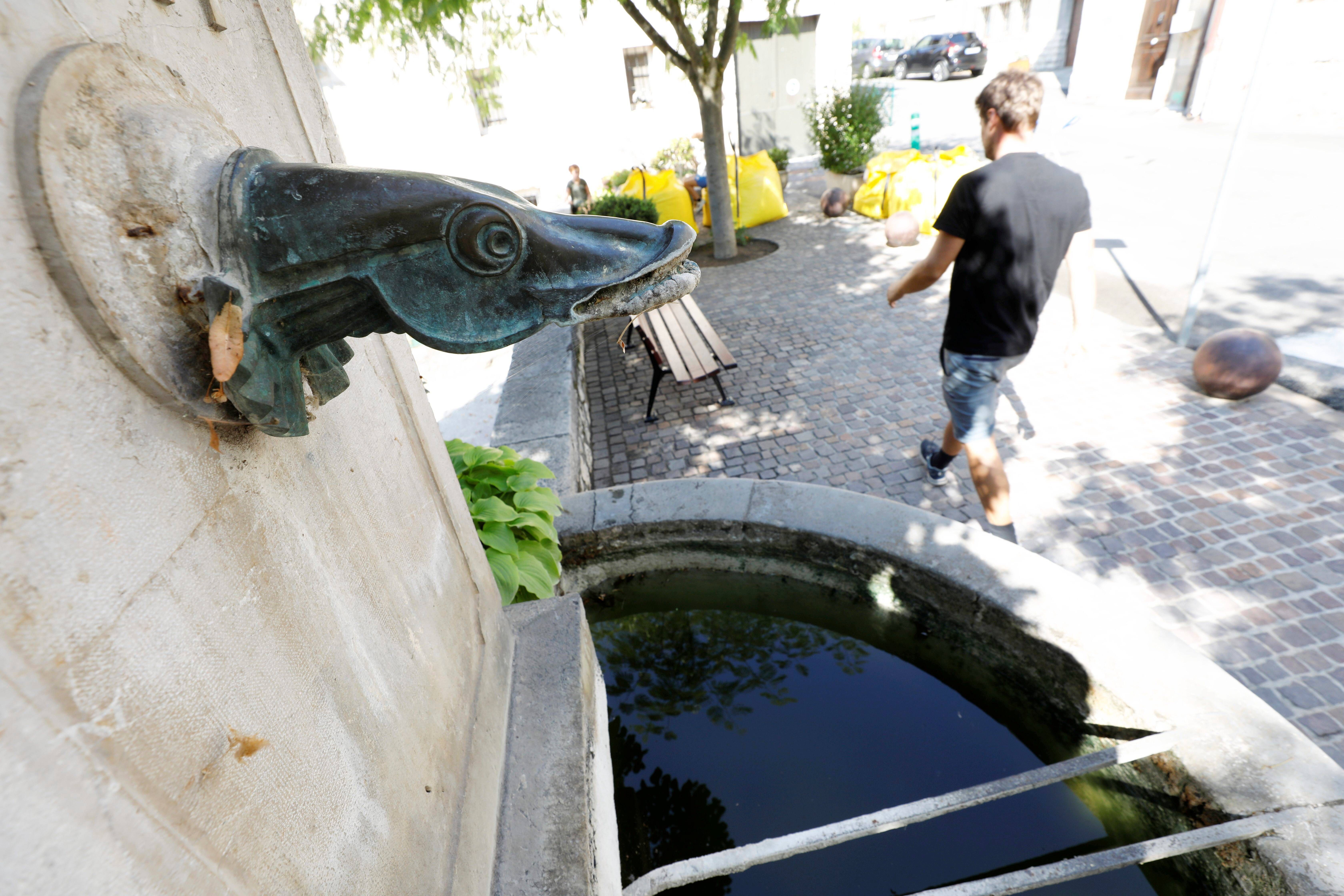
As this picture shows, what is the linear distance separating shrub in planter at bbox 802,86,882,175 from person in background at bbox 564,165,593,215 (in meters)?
4.28

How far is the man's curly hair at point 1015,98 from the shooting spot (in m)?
3.22

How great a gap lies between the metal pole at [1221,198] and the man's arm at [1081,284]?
8.21ft

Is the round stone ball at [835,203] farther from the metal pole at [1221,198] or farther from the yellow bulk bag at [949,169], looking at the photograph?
the metal pole at [1221,198]

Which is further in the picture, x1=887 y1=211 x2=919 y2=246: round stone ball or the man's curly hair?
x1=887 y1=211 x2=919 y2=246: round stone ball

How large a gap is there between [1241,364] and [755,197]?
8.32 meters

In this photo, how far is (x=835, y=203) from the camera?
11727mm

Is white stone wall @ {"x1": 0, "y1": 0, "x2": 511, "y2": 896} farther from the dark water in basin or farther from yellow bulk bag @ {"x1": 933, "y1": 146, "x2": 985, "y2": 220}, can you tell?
yellow bulk bag @ {"x1": 933, "y1": 146, "x2": 985, "y2": 220}

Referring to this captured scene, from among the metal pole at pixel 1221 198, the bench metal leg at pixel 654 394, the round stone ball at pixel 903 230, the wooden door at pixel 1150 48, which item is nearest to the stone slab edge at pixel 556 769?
the bench metal leg at pixel 654 394

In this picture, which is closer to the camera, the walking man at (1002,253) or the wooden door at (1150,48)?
the walking man at (1002,253)

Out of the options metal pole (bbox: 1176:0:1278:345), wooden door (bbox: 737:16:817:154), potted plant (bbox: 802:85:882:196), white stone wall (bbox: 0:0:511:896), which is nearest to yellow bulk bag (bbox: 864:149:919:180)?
potted plant (bbox: 802:85:882:196)

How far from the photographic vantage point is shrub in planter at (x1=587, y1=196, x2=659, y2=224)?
996 cm

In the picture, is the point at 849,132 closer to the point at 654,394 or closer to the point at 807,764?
the point at 654,394

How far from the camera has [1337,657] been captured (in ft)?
10.2

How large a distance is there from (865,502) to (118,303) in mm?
2963
